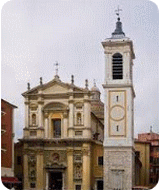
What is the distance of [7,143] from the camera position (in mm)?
19375

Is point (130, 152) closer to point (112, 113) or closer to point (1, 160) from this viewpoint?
point (112, 113)

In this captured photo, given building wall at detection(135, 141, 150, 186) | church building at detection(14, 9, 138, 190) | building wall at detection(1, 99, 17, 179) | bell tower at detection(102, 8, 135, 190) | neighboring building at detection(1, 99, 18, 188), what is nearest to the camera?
neighboring building at detection(1, 99, 18, 188)

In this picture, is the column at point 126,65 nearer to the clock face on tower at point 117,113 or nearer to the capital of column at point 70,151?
the clock face on tower at point 117,113

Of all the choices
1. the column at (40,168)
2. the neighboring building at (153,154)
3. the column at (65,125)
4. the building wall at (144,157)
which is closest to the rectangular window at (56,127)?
the column at (65,125)

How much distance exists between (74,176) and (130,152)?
1899 mm

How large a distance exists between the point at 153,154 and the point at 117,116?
164cm

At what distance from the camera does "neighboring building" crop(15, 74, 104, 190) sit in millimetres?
21031

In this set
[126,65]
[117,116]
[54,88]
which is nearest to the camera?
[117,116]

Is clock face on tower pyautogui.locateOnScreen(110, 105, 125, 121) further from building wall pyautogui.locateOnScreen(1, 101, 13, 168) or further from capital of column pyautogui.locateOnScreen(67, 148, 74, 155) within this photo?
building wall pyautogui.locateOnScreen(1, 101, 13, 168)

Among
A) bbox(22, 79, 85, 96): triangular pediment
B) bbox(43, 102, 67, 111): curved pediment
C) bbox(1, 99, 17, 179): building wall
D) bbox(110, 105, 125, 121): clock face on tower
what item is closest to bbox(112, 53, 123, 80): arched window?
bbox(110, 105, 125, 121): clock face on tower

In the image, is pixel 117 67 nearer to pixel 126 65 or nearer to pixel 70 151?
pixel 126 65

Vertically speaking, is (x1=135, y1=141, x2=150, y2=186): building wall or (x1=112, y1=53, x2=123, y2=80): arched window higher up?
(x1=112, y1=53, x2=123, y2=80): arched window

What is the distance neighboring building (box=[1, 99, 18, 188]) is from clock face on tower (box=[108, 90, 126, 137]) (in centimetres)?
302

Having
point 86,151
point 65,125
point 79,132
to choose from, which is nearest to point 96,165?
point 86,151
